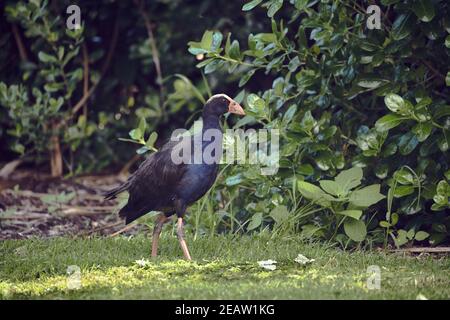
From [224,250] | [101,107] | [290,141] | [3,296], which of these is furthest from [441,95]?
[101,107]

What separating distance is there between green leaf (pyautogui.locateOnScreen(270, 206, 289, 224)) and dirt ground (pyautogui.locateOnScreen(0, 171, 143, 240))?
4.59ft

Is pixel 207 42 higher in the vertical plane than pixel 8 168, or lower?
higher

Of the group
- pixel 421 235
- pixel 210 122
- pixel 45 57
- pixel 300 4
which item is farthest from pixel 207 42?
pixel 45 57

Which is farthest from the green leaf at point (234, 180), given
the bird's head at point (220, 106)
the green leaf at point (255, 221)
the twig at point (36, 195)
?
the twig at point (36, 195)

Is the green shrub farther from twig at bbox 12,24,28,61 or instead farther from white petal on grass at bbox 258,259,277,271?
twig at bbox 12,24,28,61

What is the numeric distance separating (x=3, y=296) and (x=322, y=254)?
2198mm

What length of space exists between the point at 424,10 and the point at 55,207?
403 cm

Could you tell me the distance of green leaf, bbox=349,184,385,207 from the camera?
21.4 ft

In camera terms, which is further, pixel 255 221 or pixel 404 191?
pixel 255 221

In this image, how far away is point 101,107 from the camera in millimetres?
10422

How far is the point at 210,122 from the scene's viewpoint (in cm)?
661

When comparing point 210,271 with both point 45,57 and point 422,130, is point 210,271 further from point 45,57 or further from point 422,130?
point 45,57

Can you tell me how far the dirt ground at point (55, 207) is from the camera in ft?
25.5
